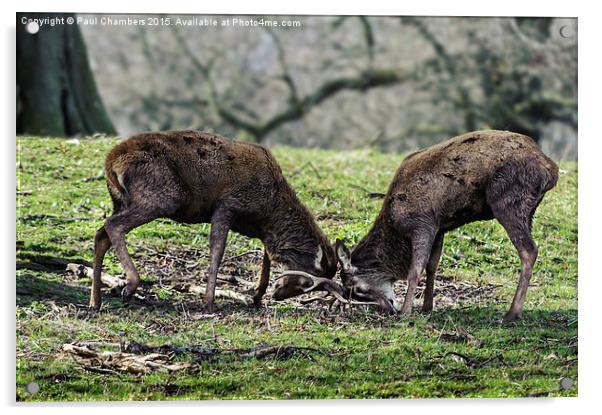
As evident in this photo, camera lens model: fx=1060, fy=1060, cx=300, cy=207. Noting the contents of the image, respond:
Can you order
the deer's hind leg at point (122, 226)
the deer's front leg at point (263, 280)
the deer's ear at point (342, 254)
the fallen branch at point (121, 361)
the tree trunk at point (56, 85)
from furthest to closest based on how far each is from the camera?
the deer's front leg at point (263, 280), the deer's ear at point (342, 254), the tree trunk at point (56, 85), the deer's hind leg at point (122, 226), the fallen branch at point (121, 361)

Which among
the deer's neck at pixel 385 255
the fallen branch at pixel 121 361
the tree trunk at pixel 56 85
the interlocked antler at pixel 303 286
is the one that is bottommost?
the fallen branch at pixel 121 361

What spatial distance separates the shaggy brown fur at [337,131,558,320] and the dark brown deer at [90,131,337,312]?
1.46 feet

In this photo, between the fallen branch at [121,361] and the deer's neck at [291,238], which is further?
the deer's neck at [291,238]

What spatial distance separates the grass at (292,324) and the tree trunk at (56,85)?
1.08ft

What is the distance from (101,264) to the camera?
982 centimetres

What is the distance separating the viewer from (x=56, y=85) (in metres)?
10.8

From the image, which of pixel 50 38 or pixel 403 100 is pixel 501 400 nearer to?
pixel 50 38

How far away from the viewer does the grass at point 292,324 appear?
8852 millimetres

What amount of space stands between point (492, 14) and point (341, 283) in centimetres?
300

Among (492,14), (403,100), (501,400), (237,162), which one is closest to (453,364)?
(501,400)

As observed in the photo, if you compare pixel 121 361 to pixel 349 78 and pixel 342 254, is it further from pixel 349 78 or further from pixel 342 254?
pixel 349 78

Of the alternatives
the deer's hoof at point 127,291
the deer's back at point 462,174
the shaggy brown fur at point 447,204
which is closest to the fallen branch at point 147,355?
the deer's hoof at point 127,291

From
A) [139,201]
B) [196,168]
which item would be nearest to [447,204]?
[196,168]

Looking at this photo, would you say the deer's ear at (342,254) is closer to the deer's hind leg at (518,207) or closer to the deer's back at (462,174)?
the deer's back at (462,174)
